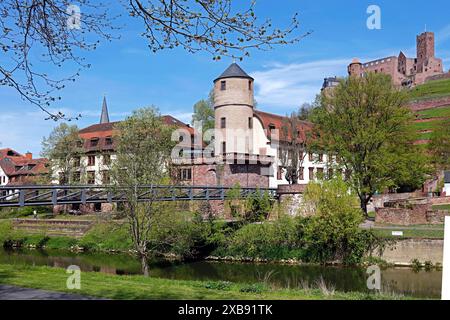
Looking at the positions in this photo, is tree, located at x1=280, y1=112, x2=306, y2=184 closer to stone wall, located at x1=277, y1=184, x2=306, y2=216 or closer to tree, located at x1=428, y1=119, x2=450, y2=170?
stone wall, located at x1=277, y1=184, x2=306, y2=216

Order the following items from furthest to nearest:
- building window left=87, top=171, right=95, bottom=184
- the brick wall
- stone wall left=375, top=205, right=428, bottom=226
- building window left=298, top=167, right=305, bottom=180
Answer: building window left=298, top=167, right=305, bottom=180 → building window left=87, top=171, right=95, bottom=184 → the brick wall → stone wall left=375, top=205, right=428, bottom=226

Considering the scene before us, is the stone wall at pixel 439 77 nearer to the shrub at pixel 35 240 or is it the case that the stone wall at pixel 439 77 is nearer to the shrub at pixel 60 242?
the shrub at pixel 60 242

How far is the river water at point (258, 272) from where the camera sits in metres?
21.5

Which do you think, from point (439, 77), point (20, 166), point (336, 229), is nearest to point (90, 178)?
point (20, 166)

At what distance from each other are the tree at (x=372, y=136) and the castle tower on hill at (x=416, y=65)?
82.2m

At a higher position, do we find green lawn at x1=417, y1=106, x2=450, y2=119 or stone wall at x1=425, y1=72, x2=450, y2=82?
stone wall at x1=425, y1=72, x2=450, y2=82

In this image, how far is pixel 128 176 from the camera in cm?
2369

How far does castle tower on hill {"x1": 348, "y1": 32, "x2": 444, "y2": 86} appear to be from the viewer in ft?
372

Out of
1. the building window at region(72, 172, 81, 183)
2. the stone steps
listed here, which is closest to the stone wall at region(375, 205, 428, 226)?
the stone steps

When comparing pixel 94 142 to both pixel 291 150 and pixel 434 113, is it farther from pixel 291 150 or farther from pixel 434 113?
pixel 434 113

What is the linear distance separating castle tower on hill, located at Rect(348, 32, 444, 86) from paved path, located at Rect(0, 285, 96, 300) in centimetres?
11130

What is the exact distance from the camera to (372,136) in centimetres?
3216

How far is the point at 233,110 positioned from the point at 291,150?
22.9 ft
